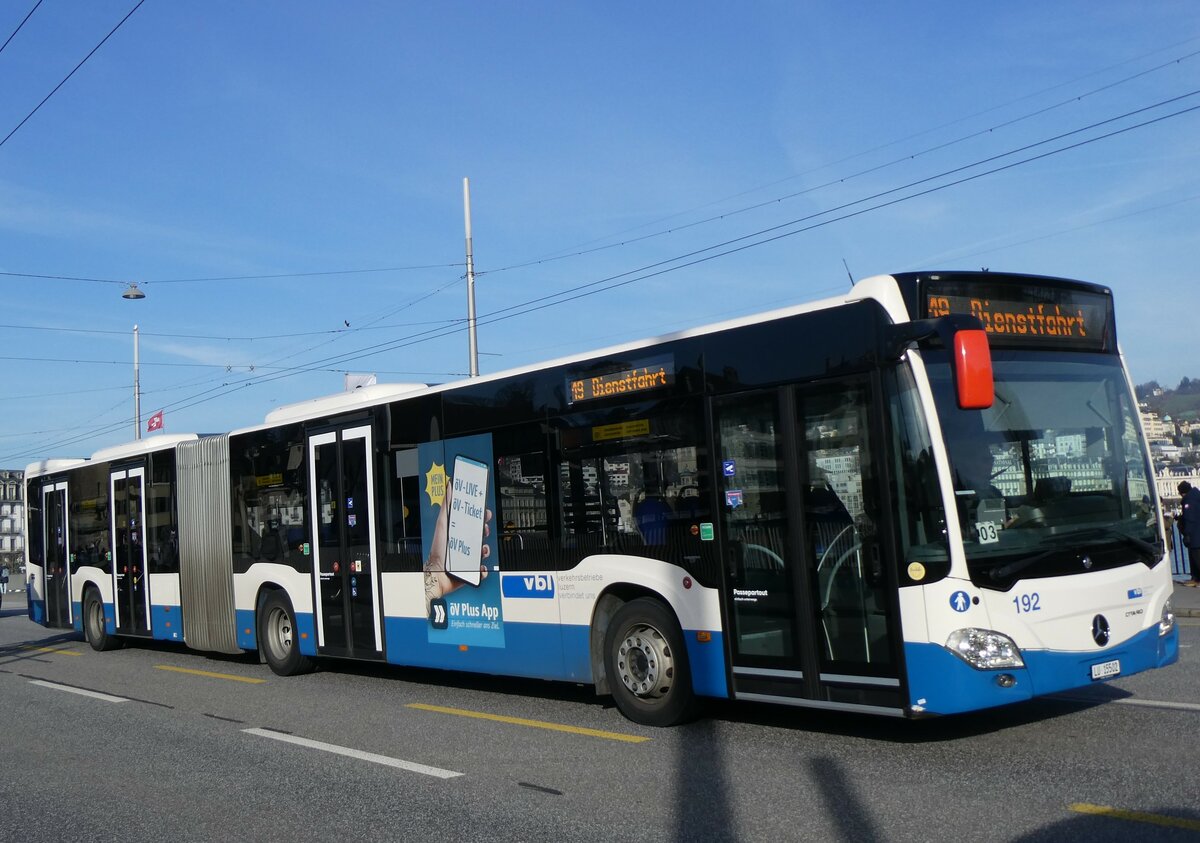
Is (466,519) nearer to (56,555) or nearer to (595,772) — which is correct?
(595,772)

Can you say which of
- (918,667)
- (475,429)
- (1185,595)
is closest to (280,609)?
(475,429)

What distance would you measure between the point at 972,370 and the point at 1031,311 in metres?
1.57

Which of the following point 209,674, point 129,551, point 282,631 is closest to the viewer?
point 282,631

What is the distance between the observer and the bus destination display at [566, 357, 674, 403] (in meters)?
9.16

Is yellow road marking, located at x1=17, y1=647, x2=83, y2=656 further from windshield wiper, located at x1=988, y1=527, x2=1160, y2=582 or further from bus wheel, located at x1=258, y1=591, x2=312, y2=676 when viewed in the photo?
windshield wiper, located at x1=988, y1=527, x2=1160, y2=582

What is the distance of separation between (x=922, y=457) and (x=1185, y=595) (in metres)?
12.2

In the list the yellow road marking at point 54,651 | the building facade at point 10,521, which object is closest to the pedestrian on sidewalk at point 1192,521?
the yellow road marking at point 54,651

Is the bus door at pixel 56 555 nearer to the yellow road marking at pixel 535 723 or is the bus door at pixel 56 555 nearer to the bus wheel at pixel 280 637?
the bus wheel at pixel 280 637

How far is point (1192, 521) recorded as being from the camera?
1780cm

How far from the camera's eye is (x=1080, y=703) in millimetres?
8844

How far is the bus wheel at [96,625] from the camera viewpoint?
18859 mm

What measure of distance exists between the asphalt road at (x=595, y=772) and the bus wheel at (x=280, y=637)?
2338mm

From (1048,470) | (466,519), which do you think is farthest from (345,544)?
(1048,470)

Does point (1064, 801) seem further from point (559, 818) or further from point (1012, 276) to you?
point (1012, 276)
